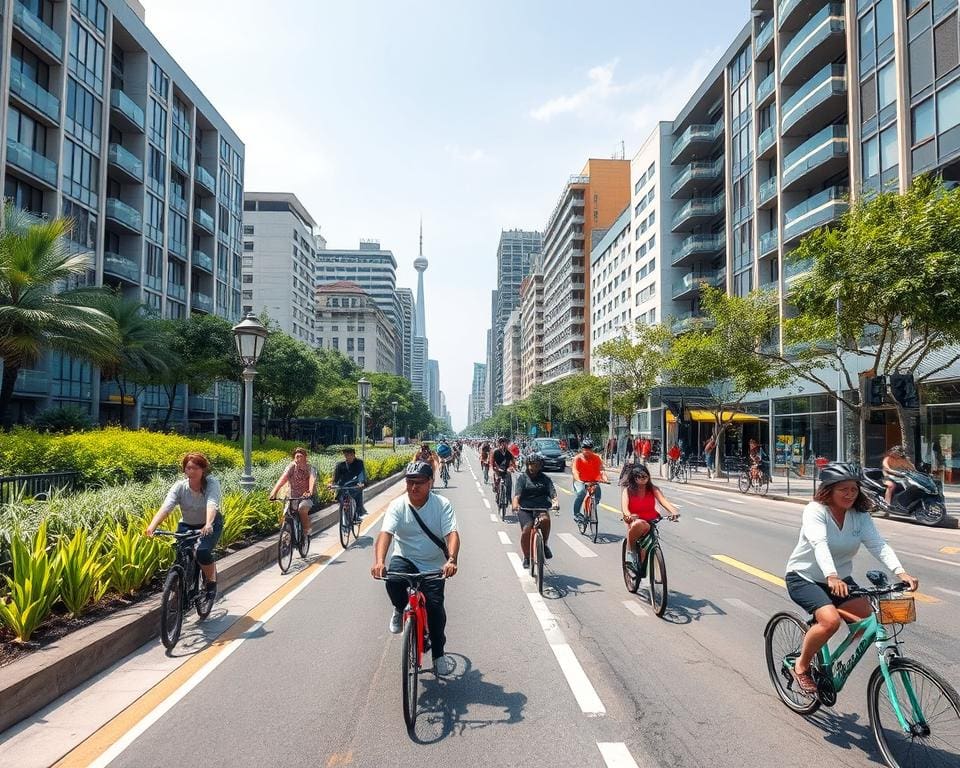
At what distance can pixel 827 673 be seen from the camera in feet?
13.1

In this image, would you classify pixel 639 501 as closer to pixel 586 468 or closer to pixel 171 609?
pixel 586 468

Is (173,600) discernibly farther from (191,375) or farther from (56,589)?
(191,375)

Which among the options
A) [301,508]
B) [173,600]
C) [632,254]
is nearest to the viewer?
[173,600]

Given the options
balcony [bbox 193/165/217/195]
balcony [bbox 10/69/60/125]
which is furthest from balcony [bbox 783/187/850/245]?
balcony [bbox 193/165/217/195]

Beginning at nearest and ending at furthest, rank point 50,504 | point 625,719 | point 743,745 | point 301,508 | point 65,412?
point 743,745 → point 625,719 → point 50,504 → point 301,508 → point 65,412

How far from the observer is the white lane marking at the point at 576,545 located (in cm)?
1073

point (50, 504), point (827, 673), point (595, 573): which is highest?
point (50, 504)

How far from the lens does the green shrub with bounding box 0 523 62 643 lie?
4973 millimetres

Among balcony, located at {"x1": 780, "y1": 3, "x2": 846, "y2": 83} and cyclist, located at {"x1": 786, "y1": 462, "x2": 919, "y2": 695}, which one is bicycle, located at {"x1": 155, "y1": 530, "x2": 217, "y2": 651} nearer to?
cyclist, located at {"x1": 786, "y1": 462, "x2": 919, "y2": 695}

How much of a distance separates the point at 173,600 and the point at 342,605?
2032 millimetres

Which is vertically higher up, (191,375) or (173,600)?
(191,375)

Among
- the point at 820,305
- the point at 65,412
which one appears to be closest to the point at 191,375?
the point at 65,412

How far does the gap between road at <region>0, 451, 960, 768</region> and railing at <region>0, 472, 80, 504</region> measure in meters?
3.96

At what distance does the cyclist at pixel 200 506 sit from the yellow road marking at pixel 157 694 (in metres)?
0.60
